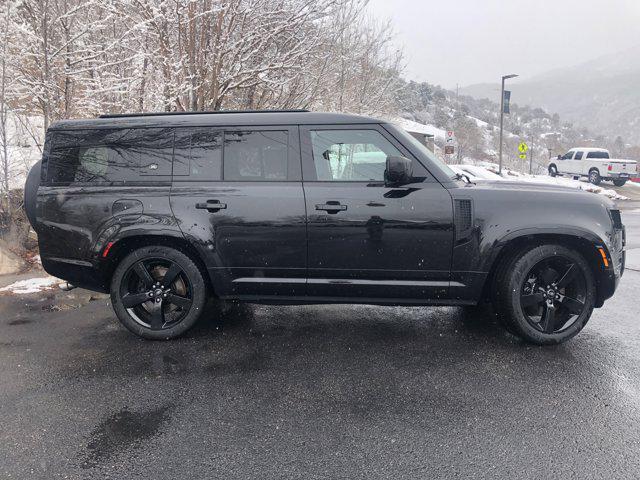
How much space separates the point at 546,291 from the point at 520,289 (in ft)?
0.81

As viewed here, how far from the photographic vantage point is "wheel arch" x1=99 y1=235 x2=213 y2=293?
3910 millimetres

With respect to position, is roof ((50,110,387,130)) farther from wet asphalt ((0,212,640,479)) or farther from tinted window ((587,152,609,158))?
tinted window ((587,152,609,158))

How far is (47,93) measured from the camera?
7273 mm

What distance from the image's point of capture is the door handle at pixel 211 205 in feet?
12.4

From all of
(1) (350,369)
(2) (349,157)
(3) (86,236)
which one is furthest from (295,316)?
(3) (86,236)

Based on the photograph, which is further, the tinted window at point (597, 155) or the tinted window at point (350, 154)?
the tinted window at point (597, 155)

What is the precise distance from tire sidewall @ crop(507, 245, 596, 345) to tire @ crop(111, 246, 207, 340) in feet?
8.48

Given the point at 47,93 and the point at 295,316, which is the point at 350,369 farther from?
the point at 47,93

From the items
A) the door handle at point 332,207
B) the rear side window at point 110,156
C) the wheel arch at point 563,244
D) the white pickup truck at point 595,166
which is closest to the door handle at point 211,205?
the rear side window at point 110,156

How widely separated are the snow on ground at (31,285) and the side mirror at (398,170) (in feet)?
15.0

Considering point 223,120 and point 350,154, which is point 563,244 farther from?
point 223,120

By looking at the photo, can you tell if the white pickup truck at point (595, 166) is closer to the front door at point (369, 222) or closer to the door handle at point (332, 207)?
the front door at point (369, 222)

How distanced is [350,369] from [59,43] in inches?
294

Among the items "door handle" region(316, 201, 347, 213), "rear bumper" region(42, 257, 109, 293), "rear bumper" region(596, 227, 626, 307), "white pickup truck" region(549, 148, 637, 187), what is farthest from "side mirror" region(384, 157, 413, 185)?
"white pickup truck" region(549, 148, 637, 187)
